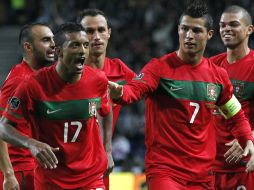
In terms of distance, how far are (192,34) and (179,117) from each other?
84 centimetres

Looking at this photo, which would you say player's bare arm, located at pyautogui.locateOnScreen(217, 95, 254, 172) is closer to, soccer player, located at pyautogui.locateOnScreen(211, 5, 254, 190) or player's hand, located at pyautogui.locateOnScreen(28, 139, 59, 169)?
soccer player, located at pyautogui.locateOnScreen(211, 5, 254, 190)

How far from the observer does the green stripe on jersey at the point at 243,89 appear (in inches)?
319

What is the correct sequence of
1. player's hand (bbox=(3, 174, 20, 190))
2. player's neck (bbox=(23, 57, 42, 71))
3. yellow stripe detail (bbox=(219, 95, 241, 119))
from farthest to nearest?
player's neck (bbox=(23, 57, 42, 71)), yellow stripe detail (bbox=(219, 95, 241, 119)), player's hand (bbox=(3, 174, 20, 190))

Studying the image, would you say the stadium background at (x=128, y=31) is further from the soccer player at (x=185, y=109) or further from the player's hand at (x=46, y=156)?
the player's hand at (x=46, y=156)

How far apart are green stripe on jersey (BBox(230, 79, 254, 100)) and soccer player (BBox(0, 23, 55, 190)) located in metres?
2.03

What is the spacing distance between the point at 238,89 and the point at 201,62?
77 centimetres

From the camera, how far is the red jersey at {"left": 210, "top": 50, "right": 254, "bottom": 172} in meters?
8.11

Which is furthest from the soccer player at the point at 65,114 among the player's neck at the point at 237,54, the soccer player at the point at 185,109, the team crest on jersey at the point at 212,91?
the player's neck at the point at 237,54

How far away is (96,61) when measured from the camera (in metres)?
8.19

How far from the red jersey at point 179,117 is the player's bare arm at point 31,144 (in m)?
1.29

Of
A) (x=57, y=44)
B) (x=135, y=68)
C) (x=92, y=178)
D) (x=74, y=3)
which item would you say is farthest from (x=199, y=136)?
(x=74, y=3)

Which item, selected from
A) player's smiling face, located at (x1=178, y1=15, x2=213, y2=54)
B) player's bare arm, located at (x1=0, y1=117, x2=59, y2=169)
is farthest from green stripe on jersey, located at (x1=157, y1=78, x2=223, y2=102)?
player's bare arm, located at (x1=0, y1=117, x2=59, y2=169)

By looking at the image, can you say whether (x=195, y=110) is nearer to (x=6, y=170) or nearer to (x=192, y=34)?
(x=192, y=34)

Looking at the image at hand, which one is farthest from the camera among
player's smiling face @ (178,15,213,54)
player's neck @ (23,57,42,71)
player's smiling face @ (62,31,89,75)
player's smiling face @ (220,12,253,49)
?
player's smiling face @ (220,12,253,49)
